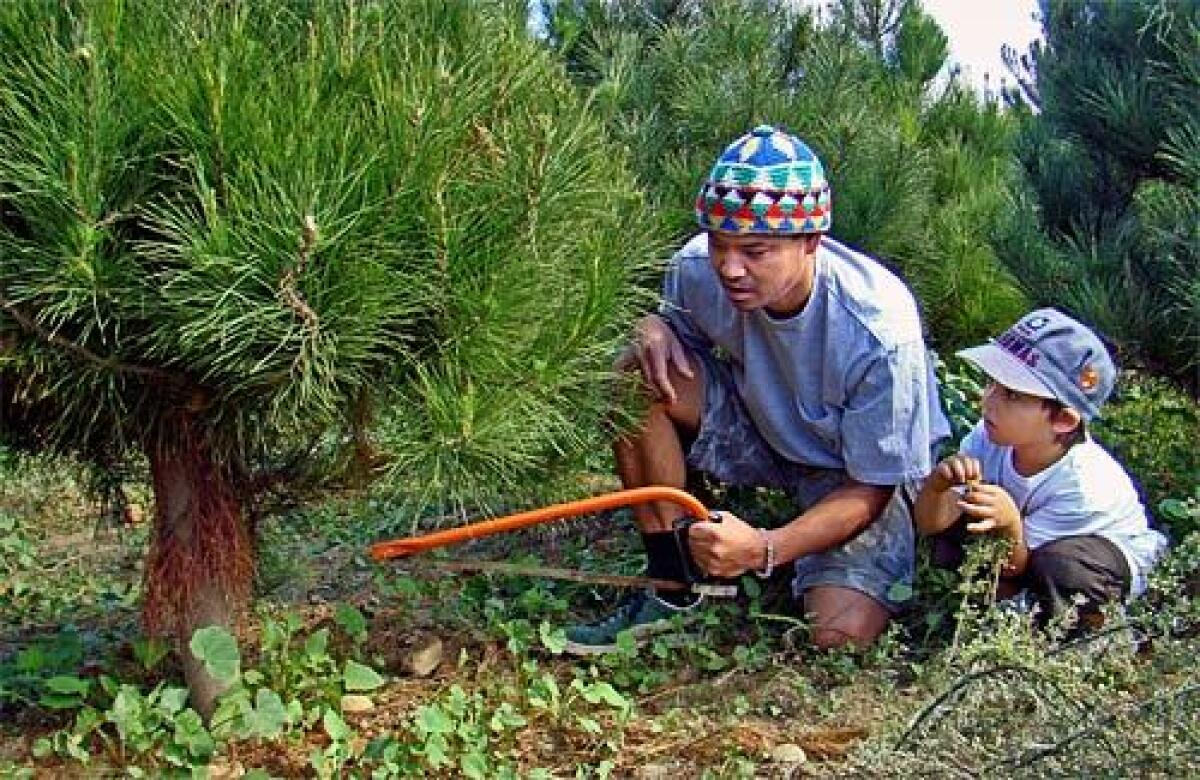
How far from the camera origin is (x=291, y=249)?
6.40 feet

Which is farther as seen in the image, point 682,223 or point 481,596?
point 682,223

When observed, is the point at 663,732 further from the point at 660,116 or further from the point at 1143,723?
the point at 660,116

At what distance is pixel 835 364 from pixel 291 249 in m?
1.35

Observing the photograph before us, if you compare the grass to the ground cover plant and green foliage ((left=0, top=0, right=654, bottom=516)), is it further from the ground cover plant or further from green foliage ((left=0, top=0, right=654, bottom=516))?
green foliage ((left=0, top=0, right=654, bottom=516))

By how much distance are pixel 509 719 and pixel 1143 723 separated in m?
1.11

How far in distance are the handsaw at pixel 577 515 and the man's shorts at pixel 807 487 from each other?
0.65 feet

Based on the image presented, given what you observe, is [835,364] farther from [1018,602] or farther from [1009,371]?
[1018,602]

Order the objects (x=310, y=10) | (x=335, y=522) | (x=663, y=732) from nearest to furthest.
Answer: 1. (x=310, y=10)
2. (x=663, y=732)
3. (x=335, y=522)

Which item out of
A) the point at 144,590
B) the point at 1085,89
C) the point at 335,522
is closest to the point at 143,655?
the point at 144,590

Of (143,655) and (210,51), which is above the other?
(210,51)

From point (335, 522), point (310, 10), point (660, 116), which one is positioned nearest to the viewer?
point (310, 10)

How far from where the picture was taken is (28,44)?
1.99m

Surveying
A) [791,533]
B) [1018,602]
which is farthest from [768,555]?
[1018,602]

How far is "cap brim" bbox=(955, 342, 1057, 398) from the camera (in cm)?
294
